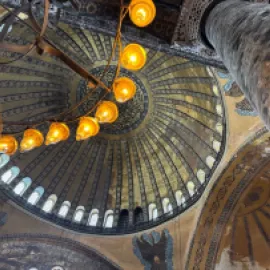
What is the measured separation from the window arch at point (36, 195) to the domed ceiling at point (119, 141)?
0.32ft

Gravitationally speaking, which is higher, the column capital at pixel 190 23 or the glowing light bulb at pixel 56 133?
the column capital at pixel 190 23

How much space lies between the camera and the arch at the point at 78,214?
970cm

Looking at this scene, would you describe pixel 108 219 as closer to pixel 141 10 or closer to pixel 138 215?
pixel 138 215

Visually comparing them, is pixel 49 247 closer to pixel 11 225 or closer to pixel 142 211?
→ pixel 11 225

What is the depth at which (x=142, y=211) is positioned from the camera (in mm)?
9789

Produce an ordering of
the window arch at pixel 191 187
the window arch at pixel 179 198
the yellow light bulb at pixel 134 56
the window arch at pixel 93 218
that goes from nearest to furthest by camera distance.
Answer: the yellow light bulb at pixel 134 56
the window arch at pixel 191 187
the window arch at pixel 179 198
the window arch at pixel 93 218

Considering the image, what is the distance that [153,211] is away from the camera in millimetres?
9562

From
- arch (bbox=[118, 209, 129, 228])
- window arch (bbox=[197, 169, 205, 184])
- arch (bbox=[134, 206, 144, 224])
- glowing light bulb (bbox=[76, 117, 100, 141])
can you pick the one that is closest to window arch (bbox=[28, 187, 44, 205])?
arch (bbox=[118, 209, 129, 228])

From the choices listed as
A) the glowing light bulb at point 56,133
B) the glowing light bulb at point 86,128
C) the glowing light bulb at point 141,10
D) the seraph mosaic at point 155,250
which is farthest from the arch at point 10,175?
the glowing light bulb at point 141,10

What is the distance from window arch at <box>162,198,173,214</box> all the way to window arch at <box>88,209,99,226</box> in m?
1.99

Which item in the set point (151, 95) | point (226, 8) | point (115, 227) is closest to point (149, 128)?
point (151, 95)

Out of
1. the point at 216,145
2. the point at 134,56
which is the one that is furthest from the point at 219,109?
the point at 134,56

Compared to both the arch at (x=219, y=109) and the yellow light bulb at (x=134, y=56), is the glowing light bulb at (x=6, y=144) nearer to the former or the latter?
the yellow light bulb at (x=134, y=56)

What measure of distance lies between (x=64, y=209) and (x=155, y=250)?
9.19ft
